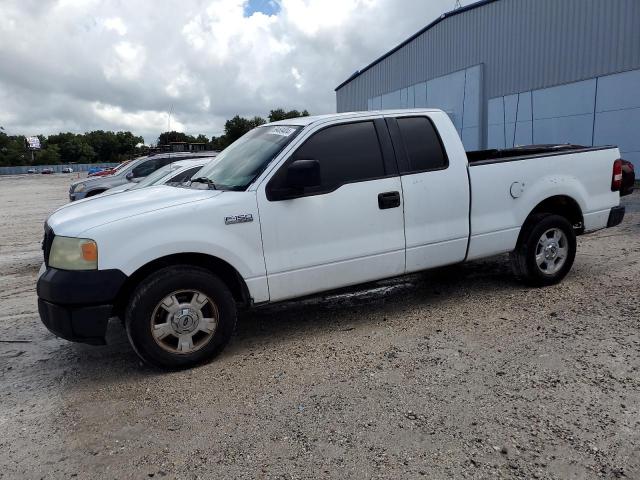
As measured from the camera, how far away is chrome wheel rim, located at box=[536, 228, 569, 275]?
5.50m

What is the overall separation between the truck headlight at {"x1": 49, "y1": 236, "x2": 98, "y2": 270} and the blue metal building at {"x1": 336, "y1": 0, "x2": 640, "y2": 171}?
1792cm

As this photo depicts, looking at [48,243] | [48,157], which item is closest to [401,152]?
[48,243]

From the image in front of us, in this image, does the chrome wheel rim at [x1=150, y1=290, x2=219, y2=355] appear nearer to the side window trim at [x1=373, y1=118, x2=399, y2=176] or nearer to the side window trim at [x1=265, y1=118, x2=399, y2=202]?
the side window trim at [x1=265, y1=118, x2=399, y2=202]

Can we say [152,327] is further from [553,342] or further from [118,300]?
[553,342]

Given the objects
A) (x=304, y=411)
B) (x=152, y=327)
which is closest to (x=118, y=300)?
(x=152, y=327)

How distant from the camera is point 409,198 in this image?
471 centimetres

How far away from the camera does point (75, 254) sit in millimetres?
3754

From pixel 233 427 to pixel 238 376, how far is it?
2.39 feet

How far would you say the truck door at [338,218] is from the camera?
425cm

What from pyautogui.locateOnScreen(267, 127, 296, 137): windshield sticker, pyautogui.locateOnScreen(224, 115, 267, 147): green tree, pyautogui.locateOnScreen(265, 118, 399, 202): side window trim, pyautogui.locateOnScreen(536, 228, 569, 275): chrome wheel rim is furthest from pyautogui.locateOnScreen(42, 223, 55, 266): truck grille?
pyautogui.locateOnScreen(224, 115, 267, 147): green tree

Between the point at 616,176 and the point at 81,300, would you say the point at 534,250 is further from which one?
the point at 81,300

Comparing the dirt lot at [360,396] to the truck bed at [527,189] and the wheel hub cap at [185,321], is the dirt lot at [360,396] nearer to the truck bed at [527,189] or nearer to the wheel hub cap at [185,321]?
the wheel hub cap at [185,321]

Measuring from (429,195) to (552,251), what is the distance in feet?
5.66

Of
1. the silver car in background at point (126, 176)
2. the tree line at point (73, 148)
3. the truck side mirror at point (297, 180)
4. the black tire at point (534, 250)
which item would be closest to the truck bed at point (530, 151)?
the black tire at point (534, 250)
